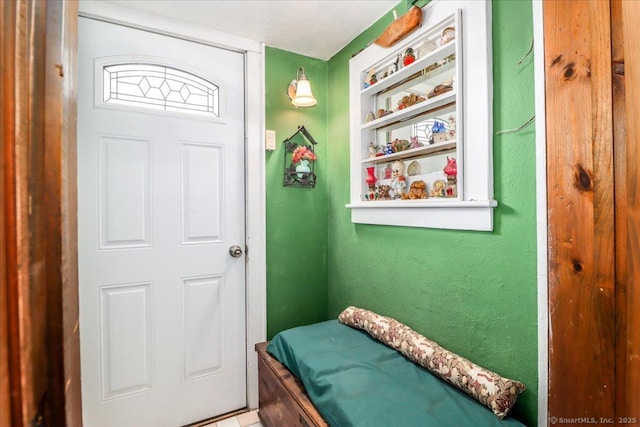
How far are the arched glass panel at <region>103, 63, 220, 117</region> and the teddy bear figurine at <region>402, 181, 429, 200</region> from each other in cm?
122

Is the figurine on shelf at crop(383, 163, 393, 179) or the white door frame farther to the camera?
the white door frame

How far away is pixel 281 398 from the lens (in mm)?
1464

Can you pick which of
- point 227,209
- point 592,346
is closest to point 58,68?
point 592,346

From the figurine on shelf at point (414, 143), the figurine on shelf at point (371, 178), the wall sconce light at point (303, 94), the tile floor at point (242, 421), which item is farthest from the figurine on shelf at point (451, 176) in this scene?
the tile floor at point (242, 421)

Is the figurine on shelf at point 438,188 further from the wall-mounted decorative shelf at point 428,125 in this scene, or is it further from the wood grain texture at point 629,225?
the wood grain texture at point 629,225

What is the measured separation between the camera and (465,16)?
1237 millimetres

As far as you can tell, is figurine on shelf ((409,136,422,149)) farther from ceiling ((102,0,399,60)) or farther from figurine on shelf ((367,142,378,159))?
ceiling ((102,0,399,60))

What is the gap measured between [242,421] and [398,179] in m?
1.65

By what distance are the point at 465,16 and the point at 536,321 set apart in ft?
3.91

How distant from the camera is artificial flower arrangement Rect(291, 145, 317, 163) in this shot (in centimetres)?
199

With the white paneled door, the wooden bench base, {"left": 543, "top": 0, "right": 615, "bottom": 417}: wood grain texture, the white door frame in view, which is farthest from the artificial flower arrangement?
{"left": 543, "top": 0, "right": 615, "bottom": 417}: wood grain texture

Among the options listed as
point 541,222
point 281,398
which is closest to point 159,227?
point 281,398

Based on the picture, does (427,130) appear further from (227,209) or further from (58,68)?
(58,68)

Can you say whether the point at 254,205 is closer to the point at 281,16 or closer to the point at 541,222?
the point at 281,16
